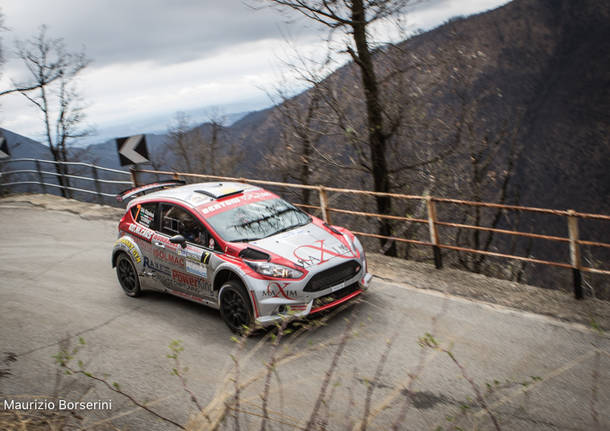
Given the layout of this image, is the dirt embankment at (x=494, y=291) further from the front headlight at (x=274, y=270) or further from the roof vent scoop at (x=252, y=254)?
the roof vent scoop at (x=252, y=254)

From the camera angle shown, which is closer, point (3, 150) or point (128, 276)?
point (128, 276)

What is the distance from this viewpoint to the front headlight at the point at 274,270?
20.1ft

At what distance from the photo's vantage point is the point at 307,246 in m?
6.57

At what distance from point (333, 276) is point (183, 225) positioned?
2344 millimetres

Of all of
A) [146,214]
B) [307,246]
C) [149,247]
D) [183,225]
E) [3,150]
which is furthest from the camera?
[3,150]

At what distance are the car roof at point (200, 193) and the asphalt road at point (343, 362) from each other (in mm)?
1654

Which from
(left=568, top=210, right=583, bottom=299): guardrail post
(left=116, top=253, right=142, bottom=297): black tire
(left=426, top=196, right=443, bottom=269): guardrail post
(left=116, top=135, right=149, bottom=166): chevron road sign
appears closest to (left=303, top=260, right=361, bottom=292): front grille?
(left=426, top=196, right=443, bottom=269): guardrail post

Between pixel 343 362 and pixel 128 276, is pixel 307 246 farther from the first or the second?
pixel 128 276

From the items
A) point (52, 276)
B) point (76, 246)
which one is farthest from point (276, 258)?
point (76, 246)

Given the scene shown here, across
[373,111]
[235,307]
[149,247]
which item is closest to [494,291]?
[235,307]

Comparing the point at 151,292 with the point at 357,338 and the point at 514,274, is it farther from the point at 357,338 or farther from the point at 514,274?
the point at 514,274

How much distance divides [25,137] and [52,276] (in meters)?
29.9

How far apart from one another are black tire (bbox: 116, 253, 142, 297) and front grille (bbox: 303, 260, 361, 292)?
11.0 ft

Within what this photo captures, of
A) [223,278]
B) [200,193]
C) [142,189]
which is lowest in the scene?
[223,278]
